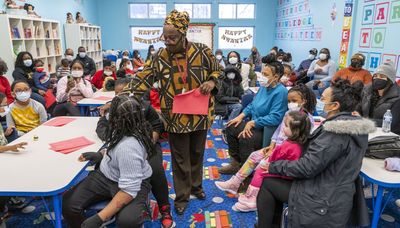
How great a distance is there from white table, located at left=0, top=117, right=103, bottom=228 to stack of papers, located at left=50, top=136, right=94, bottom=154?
0.04 metres

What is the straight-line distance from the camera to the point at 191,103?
223 cm

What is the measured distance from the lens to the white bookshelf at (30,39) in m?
5.18

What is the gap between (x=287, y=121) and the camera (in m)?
2.04

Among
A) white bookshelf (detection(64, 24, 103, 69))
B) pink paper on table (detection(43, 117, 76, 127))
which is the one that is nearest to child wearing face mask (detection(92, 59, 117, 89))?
pink paper on table (detection(43, 117, 76, 127))

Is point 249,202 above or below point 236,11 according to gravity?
below

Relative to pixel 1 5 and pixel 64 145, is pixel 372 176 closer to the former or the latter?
pixel 64 145

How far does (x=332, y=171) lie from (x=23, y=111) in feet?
9.22

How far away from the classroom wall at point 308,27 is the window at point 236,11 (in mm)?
1047

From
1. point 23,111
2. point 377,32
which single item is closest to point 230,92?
point 23,111

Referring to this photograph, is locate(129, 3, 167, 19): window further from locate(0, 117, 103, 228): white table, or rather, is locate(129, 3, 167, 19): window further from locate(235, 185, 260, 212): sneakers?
locate(235, 185, 260, 212): sneakers

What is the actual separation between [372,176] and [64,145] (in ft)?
6.59

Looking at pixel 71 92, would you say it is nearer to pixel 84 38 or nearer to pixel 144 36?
pixel 84 38

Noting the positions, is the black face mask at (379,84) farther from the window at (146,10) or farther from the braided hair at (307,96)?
the window at (146,10)

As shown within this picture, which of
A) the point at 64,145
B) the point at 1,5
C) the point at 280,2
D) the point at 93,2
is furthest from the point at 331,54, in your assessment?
the point at 93,2
